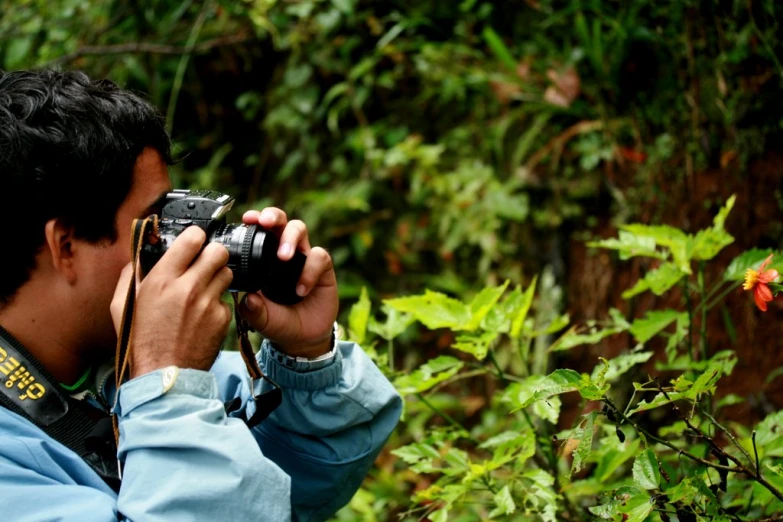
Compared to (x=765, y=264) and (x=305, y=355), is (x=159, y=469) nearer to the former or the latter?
(x=305, y=355)

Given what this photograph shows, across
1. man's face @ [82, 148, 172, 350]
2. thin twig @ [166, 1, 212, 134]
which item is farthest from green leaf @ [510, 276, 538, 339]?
thin twig @ [166, 1, 212, 134]

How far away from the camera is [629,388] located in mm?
2533

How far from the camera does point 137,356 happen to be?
4.20 ft

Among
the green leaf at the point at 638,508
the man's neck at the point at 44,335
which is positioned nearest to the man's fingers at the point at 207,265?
the man's neck at the point at 44,335

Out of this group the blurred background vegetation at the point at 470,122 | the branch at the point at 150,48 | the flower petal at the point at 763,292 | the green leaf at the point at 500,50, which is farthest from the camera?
the branch at the point at 150,48

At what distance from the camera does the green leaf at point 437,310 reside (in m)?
1.65

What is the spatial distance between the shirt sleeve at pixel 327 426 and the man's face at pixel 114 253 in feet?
1.14

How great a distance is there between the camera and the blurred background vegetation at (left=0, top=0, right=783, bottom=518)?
8.45 ft

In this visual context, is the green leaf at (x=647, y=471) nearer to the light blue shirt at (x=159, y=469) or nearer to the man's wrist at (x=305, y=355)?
the light blue shirt at (x=159, y=469)

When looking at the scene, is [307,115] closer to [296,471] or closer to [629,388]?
[629,388]

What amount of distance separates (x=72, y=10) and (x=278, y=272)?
3.02m

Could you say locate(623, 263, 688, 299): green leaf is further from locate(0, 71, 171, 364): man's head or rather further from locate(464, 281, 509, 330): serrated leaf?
locate(0, 71, 171, 364): man's head

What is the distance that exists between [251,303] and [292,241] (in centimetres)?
15

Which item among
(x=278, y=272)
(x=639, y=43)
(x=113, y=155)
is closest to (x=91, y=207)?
(x=113, y=155)
